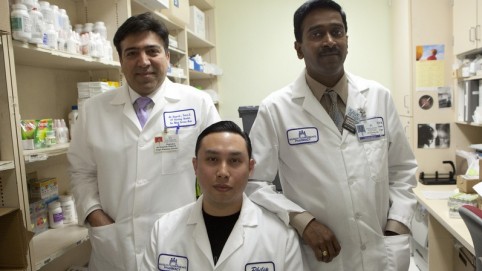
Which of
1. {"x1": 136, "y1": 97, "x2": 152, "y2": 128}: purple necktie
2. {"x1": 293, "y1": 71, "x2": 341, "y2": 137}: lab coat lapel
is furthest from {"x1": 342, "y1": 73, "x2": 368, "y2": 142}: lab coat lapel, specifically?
{"x1": 136, "y1": 97, "x2": 152, "y2": 128}: purple necktie

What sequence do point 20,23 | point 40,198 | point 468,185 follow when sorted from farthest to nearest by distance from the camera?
point 468,185
point 40,198
point 20,23

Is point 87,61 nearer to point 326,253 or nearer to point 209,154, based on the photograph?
point 209,154

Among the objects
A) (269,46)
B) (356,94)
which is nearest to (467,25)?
(356,94)

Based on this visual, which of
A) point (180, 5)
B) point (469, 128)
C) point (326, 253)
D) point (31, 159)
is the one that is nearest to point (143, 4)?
point (180, 5)

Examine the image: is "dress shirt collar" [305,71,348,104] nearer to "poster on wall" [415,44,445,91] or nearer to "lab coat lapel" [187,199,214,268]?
"lab coat lapel" [187,199,214,268]

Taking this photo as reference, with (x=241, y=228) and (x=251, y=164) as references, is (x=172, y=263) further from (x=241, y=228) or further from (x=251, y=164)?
(x=251, y=164)

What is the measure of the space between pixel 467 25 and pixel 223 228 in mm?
2518

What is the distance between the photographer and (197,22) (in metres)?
4.21

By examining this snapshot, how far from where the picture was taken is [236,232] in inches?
53.4

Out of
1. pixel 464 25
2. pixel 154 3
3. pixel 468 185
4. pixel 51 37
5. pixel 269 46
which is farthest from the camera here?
pixel 269 46

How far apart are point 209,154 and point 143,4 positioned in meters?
1.80

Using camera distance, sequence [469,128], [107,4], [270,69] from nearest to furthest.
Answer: [107,4]
[469,128]
[270,69]

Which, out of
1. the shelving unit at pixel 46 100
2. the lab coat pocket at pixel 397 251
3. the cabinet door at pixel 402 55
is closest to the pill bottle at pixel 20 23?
the shelving unit at pixel 46 100

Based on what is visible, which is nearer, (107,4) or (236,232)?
(236,232)
